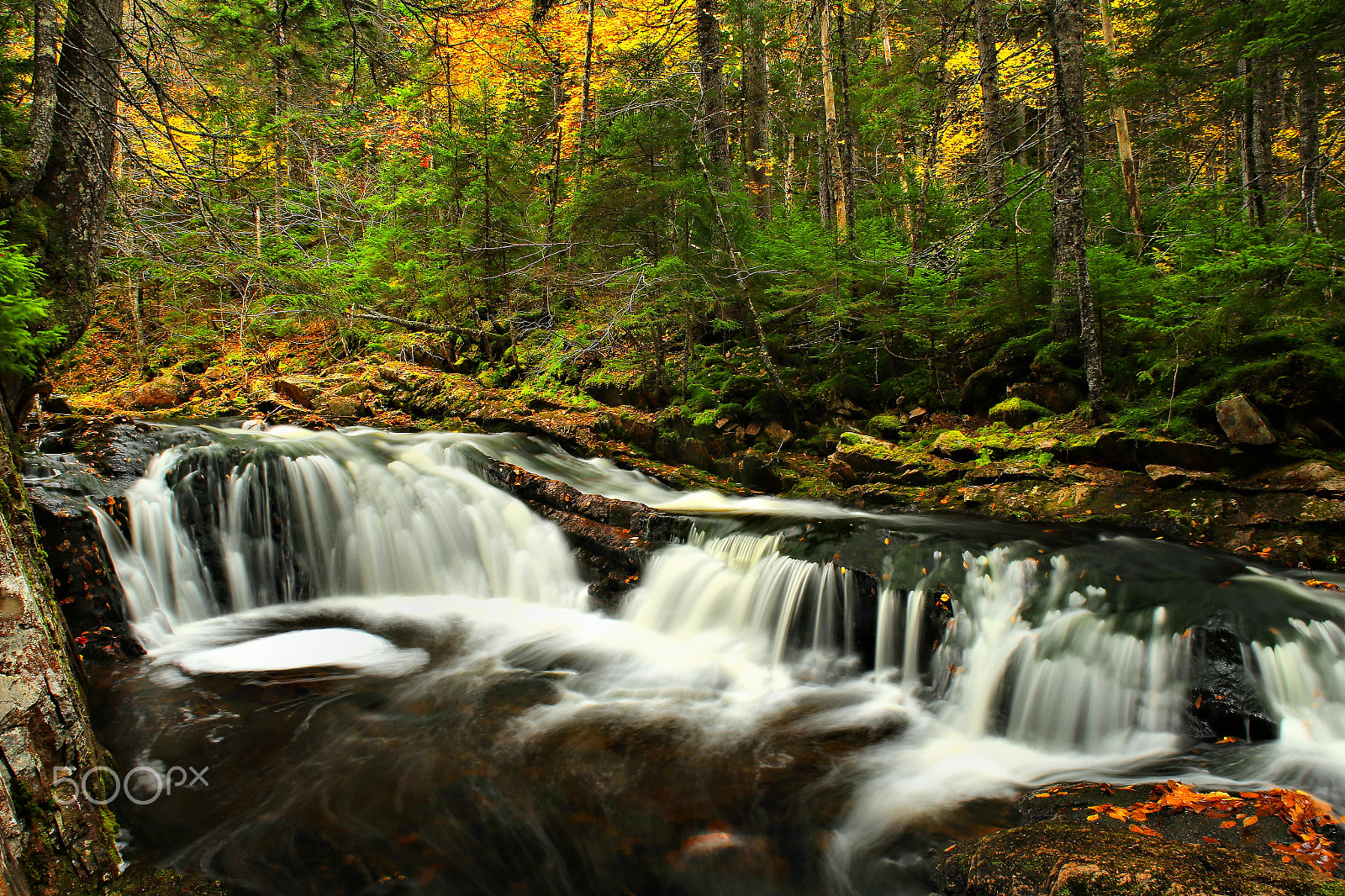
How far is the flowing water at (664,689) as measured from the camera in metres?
3.90

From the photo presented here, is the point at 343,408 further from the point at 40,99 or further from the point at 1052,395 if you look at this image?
the point at 1052,395

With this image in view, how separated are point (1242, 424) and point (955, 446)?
119 inches

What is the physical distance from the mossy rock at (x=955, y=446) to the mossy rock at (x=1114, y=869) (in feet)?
19.7

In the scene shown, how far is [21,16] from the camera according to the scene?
5.35 m

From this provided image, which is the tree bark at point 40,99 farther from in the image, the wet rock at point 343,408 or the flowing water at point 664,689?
the wet rock at point 343,408

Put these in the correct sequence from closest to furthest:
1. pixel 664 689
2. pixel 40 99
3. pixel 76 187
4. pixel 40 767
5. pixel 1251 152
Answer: pixel 40 767, pixel 40 99, pixel 76 187, pixel 664 689, pixel 1251 152

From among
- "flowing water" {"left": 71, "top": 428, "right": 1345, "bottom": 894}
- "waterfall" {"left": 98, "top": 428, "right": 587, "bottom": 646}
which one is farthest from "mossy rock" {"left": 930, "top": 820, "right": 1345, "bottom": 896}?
"waterfall" {"left": 98, "top": 428, "right": 587, "bottom": 646}

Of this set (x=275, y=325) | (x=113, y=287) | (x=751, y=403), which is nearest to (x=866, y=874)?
(x=751, y=403)

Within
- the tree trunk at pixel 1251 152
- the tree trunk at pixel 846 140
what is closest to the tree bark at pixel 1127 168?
the tree trunk at pixel 1251 152

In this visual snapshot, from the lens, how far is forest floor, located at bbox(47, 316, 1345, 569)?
21.3 ft

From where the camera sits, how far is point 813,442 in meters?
10.6

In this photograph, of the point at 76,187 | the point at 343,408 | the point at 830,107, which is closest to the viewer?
the point at 76,187

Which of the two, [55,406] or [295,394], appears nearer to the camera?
[55,406]
